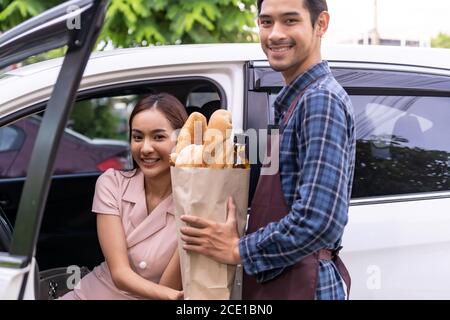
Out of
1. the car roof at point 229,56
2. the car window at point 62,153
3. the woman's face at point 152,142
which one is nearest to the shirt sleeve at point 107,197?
the woman's face at point 152,142

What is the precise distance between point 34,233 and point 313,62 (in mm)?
863

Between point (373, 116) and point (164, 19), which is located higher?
point (164, 19)

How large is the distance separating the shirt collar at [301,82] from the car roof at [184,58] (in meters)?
0.65

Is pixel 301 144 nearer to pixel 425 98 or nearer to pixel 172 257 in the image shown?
pixel 172 257

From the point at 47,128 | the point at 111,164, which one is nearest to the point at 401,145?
the point at 47,128

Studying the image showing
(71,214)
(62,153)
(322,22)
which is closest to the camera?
(322,22)

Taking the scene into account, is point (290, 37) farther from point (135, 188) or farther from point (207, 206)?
point (135, 188)

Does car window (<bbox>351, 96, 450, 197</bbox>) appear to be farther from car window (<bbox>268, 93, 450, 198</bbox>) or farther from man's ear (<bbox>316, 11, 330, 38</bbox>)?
man's ear (<bbox>316, 11, 330, 38</bbox>)

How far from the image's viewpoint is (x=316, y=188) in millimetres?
1597

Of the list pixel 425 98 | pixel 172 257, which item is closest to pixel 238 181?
pixel 172 257

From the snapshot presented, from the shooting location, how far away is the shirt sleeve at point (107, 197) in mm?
2197

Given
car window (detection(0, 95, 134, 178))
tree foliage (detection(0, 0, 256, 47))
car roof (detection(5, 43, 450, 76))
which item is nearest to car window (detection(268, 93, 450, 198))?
car roof (detection(5, 43, 450, 76))

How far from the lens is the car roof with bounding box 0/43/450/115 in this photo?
2.21 metres

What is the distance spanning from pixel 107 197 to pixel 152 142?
240 mm
